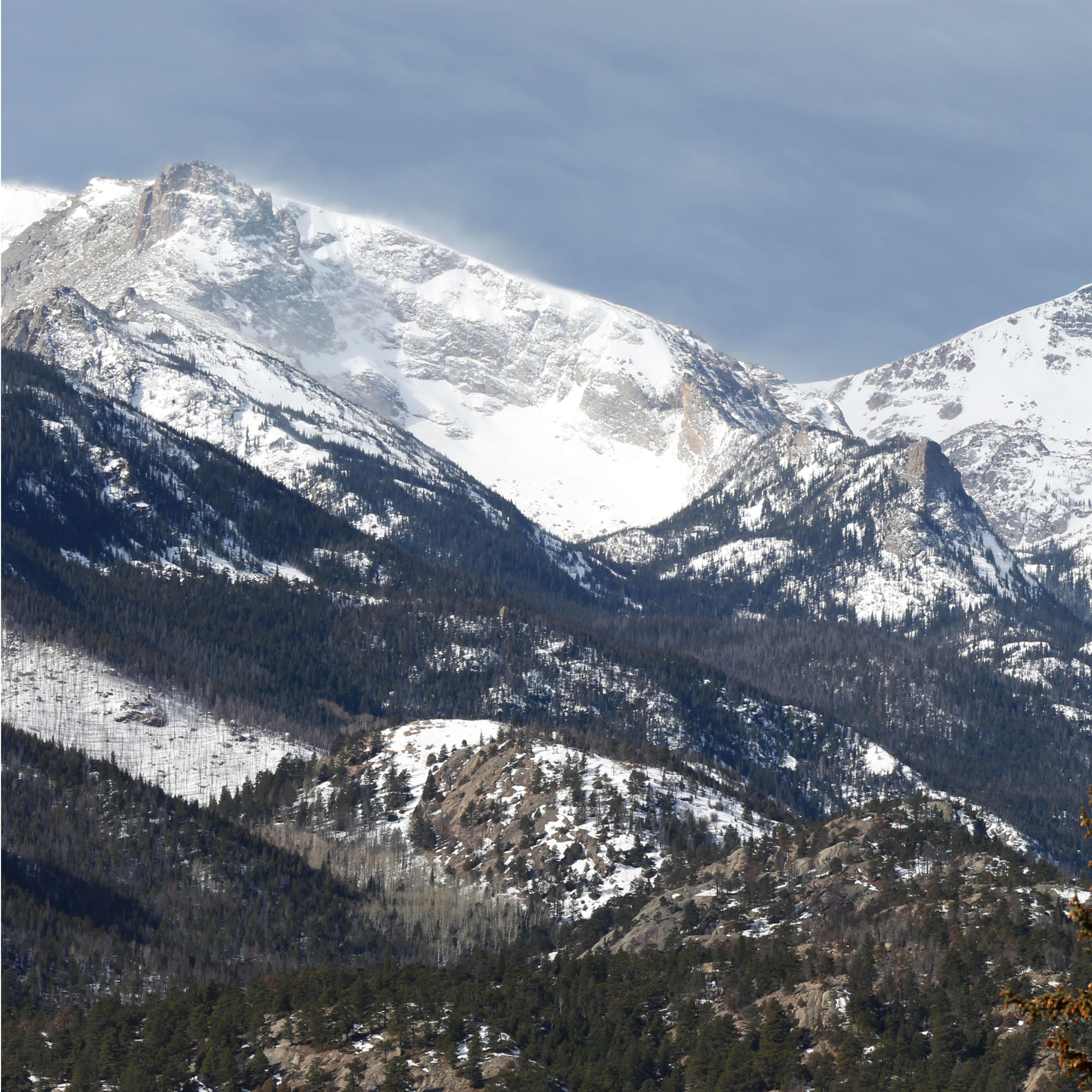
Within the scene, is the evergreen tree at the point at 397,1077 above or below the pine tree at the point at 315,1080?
above

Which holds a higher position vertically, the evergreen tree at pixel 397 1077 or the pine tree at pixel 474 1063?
the pine tree at pixel 474 1063

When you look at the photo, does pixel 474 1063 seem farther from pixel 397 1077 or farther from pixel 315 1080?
pixel 315 1080

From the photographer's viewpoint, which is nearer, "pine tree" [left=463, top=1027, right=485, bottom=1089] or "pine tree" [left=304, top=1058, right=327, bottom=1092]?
"pine tree" [left=304, top=1058, right=327, bottom=1092]

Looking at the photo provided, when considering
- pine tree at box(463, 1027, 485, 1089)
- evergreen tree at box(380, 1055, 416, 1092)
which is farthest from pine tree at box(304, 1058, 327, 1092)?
pine tree at box(463, 1027, 485, 1089)

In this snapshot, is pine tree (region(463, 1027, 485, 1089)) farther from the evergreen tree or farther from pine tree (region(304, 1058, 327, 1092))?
pine tree (region(304, 1058, 327, 1092))

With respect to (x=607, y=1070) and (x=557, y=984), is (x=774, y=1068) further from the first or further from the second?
(x=557, y=984)

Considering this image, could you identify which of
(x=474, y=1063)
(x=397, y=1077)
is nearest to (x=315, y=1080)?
(x=397, y=1077)

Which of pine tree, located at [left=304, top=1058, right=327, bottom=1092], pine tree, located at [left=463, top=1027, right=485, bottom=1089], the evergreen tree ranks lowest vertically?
pine tree, located at [left=304, top=1058, right=327, bottom=1092]

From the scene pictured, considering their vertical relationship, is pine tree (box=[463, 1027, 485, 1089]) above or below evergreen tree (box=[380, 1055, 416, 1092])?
above

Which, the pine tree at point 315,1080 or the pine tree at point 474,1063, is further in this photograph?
the pine tree at point 474,1063

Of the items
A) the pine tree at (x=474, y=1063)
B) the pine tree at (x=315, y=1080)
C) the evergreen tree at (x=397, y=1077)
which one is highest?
the pine tree at (x=474, y=1063)

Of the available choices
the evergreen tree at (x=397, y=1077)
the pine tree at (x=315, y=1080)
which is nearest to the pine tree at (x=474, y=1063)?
the evergreen tree at (x=397, y=1077)

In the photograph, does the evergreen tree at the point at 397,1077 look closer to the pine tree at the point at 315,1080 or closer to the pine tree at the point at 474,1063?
the pine tree at the point at 474,1063

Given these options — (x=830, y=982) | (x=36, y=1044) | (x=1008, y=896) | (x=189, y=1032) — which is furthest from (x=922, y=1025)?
(x=36, y=1044)
